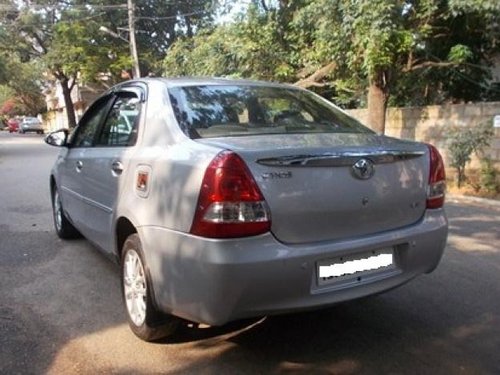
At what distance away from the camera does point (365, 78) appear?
40.7 feet

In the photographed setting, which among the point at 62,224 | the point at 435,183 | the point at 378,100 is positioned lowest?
the point at 62,224

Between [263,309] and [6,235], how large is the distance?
456cm

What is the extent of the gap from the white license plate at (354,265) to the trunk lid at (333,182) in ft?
0.42

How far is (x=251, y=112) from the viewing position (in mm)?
3670

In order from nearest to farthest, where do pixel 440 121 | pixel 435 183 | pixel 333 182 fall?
pixel 333 182 → pixel 435 183 → pixel 440 121

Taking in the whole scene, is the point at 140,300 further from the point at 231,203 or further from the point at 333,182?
the point at 333,182

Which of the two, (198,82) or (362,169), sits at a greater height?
(198,82)

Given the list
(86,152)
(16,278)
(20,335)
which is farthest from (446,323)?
(16,278)

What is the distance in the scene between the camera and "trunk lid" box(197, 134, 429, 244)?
2.74m

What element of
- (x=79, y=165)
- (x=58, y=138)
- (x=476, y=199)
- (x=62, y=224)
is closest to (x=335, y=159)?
(x=79, y=165)

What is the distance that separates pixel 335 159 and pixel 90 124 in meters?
2.69

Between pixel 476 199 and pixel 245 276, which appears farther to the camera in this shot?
pixel 476 199

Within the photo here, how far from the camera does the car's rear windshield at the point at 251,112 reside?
3.31 meters

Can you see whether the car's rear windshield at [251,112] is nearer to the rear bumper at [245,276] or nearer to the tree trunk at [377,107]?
the rear bumper at [245,276]
